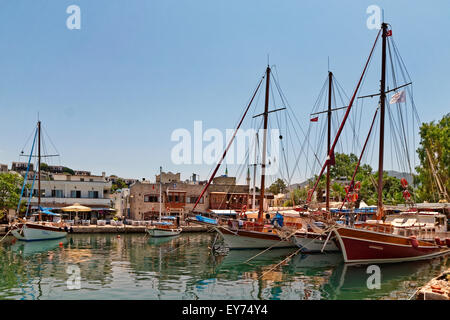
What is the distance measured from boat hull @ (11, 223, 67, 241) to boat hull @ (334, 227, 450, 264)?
3459cm

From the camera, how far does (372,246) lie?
27828mm

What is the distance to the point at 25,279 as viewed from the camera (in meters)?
22.9

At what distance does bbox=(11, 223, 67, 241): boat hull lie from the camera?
1839 inches

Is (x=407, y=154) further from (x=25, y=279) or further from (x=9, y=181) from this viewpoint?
(x=9, y=181)

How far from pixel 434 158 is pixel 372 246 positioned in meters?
28.7

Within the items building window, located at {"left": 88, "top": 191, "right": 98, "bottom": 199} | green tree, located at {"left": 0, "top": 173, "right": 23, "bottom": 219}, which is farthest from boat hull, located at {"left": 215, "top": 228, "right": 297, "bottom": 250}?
building window, located at {"left": 88, "top": 191, "right": 98, "bottom": 199}

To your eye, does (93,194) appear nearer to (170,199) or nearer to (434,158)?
(170,199)

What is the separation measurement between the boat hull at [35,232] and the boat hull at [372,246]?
113 ft

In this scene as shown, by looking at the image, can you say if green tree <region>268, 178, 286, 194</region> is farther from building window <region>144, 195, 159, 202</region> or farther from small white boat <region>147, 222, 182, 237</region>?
small white boat <region>147, 222, 182, 237</region>

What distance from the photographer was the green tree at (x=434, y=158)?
1937 inches

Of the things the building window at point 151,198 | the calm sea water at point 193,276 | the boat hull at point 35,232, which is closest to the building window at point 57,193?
the building window at point 151,198

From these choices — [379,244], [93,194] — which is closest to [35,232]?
[93,194]

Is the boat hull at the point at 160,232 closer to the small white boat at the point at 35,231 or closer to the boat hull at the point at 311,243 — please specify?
the small white boat at the point at 35,231
